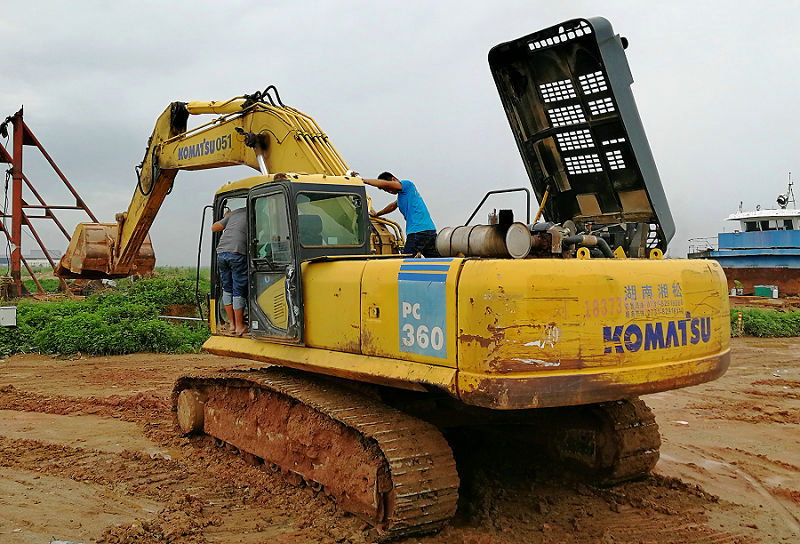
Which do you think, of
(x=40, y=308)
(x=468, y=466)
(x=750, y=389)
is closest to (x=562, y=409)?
(x=468, y=466)

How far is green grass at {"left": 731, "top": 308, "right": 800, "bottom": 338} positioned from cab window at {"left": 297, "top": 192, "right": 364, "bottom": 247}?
1415 centimetres

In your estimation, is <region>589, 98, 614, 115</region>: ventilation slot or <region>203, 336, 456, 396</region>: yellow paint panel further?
<region>589, 98, 614, 115</region>: ventilation slot

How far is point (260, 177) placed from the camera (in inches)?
239

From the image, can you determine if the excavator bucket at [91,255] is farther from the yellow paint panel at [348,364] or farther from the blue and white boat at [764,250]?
the blue and white boat at [764,250]

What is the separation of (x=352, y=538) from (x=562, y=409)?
2.18 m

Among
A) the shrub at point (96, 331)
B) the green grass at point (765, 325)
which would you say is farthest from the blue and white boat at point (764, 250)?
the shrub at point (96, 331)

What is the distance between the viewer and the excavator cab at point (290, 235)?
218 inches

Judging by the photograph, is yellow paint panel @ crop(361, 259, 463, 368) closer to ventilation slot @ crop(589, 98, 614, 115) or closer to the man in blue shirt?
the man in blue shirt

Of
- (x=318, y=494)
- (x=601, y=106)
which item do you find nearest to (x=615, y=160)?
(x=601, y=106)

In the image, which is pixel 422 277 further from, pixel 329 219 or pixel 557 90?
pixel 557 90

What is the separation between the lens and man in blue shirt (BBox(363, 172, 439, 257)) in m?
6.04

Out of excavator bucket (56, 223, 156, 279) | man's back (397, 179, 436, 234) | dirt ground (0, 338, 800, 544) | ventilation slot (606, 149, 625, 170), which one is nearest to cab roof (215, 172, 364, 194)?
man's back (397, 179, 436, 234)

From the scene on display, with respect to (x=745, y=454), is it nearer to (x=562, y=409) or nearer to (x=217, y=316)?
(x=562, y=409)

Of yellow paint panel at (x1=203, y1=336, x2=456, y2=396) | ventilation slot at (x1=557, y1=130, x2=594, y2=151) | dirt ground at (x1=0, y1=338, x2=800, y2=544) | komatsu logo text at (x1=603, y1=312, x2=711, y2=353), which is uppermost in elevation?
ventilation slot at (x1=557, y1=130, x2=594, y2=151)
